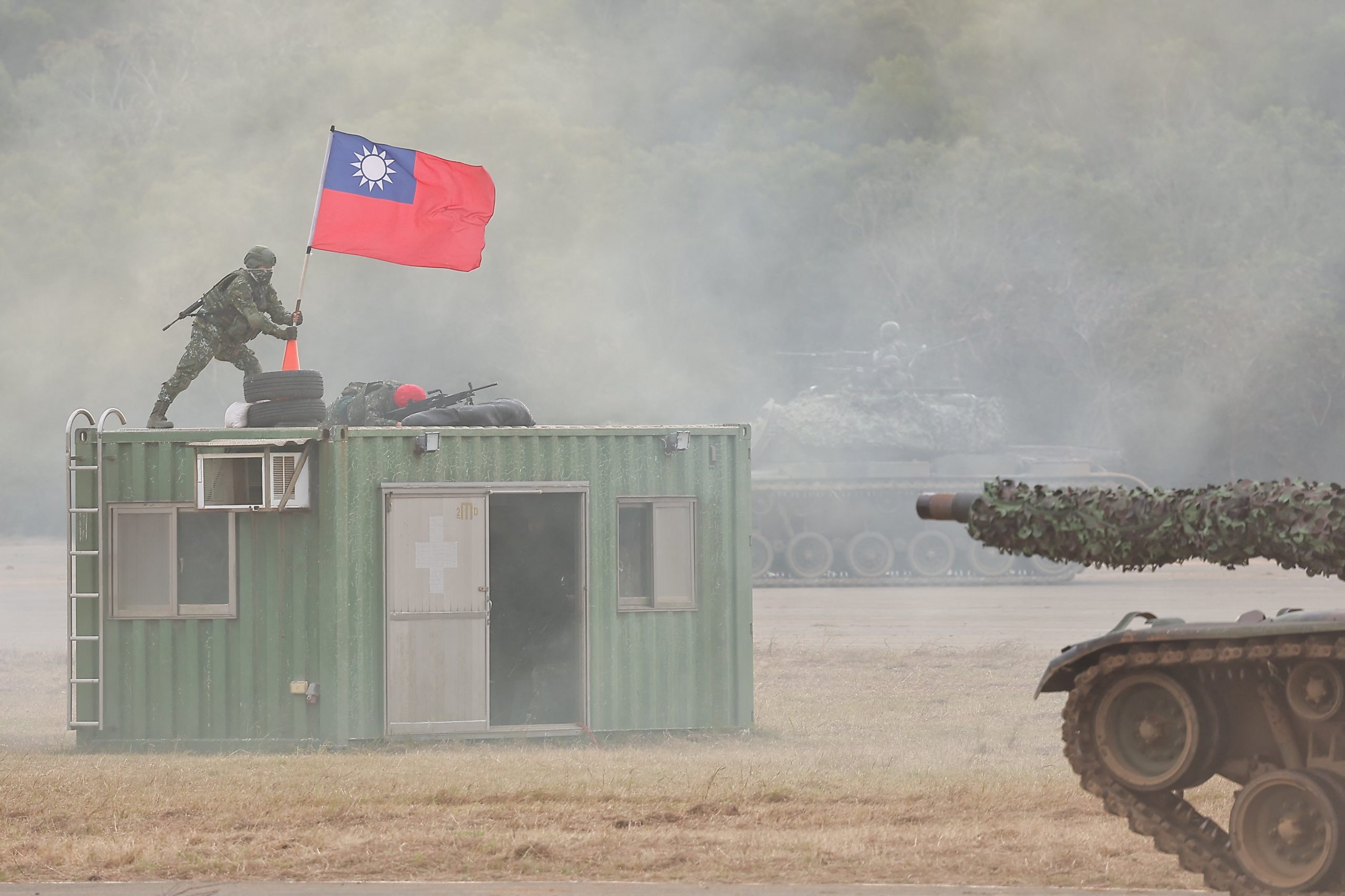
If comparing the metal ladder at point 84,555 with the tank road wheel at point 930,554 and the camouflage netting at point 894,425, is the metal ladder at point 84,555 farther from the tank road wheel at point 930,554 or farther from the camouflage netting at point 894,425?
the camouflage netting at point 894,425

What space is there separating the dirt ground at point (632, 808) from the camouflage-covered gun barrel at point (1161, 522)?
141 cm

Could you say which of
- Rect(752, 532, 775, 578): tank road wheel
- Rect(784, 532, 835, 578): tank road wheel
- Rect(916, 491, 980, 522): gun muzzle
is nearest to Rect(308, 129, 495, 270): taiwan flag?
Rect(916, 491, 980, 522): gun muzzle

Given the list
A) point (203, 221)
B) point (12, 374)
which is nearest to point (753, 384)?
point (203, 221)

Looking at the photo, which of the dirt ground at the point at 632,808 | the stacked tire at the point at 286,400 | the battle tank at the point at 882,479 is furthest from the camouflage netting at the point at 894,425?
the stacked tire at the point at 286,400

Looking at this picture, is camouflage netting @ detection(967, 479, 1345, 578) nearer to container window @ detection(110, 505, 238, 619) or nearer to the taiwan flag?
container window @ detection(110, 505, 238, 619)

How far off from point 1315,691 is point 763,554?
22596 millimetres

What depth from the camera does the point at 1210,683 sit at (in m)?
7.16

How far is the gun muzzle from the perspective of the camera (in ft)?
23.9

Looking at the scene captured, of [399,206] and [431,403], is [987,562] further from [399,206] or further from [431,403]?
[399,206]

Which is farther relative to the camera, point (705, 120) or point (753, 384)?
point (705, 120)

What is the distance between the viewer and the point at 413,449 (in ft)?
36.7

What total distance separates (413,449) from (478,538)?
72cm

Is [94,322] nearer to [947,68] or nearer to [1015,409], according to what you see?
[1015,409]

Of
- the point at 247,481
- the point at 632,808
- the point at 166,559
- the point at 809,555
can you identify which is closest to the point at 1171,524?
the point at 632,808
